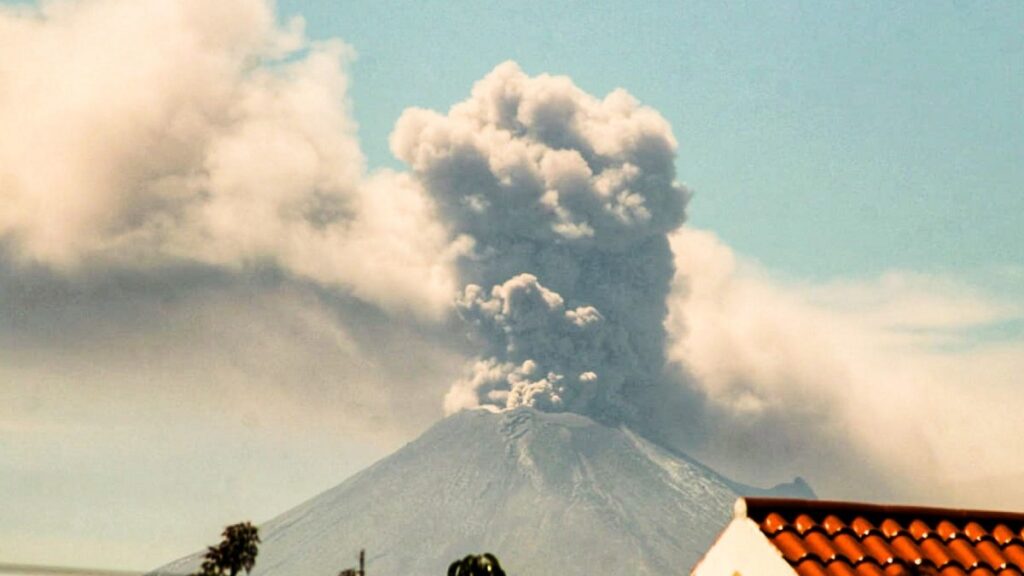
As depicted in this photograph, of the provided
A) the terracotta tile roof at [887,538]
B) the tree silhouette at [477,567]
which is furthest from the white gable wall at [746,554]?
the tree silhouette at [477,567]

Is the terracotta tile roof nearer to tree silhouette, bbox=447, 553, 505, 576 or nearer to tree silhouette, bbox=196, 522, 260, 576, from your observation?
tree silhouette, bbox=447, 553, 505, 576

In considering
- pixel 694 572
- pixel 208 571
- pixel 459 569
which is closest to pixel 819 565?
pixel 694 572

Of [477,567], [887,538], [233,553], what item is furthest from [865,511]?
[233,553]

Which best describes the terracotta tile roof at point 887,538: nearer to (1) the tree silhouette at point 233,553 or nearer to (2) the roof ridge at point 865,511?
(2) the roof ridge at point 865,511

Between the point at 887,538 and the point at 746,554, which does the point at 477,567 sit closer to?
the point at 887,538

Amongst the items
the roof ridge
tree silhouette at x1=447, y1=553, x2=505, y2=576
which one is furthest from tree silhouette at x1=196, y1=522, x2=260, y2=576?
the roof ridge

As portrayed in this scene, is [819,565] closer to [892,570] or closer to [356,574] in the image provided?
[892,570]
